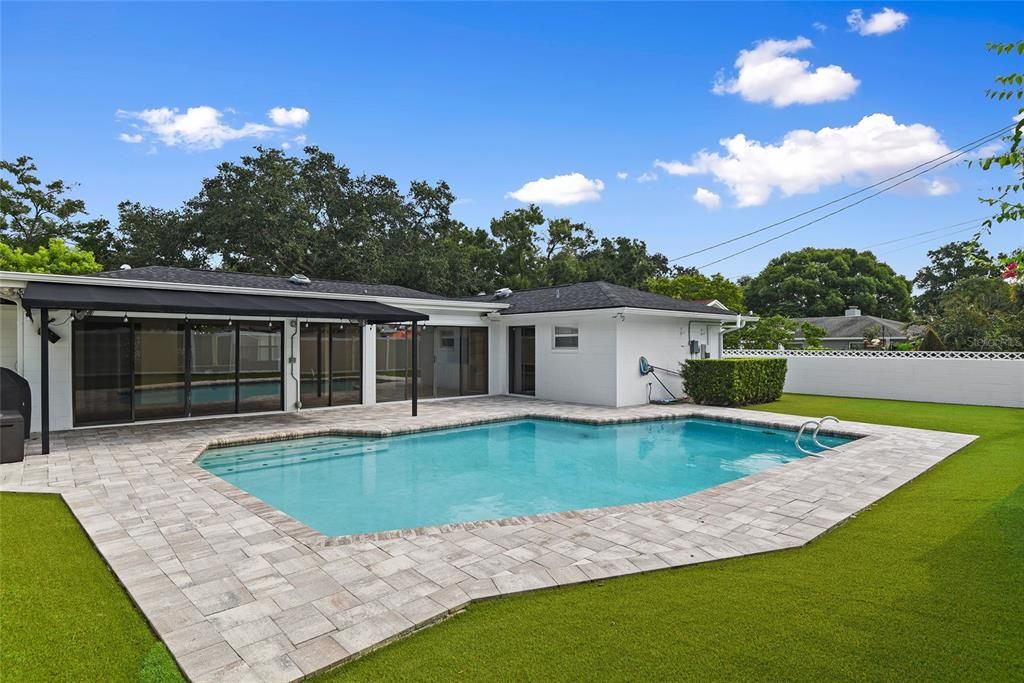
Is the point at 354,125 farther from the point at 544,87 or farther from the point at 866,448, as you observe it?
the point at 866,448

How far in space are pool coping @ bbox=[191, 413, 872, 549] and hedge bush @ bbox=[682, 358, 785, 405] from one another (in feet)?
5.53

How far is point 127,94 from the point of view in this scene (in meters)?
16.1

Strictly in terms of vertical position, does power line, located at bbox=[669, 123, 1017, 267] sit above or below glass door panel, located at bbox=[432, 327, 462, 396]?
above

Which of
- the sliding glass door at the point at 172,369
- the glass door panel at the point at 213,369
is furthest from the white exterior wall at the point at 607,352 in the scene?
the glass door panel at the point at 213,369

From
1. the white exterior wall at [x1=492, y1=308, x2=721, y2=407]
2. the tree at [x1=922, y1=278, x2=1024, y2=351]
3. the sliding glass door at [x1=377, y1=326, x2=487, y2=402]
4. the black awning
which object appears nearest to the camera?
the black awning

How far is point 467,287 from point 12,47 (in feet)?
67.3

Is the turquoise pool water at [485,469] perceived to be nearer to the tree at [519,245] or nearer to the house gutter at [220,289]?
the house gutter at [220,289]

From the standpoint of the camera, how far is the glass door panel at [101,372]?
9.92 meters

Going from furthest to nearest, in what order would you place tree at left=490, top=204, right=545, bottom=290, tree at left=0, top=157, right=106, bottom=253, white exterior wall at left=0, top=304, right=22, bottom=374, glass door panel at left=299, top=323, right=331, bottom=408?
tree at left=490, top=204, right=545, bottom=290 < tree at left=0, top=157, right=106, bottom=253 < glass door panel at left=299, top=323, right=331, bottom=408 < white exterior wall at left=0, top=304, right=22, bottom=374

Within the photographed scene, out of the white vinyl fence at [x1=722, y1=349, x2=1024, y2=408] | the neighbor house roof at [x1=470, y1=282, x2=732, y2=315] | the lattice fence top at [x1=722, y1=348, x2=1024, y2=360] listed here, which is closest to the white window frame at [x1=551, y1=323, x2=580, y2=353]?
the neighbor house roof at [x1=470, y1=282, x2=732, y2=315]

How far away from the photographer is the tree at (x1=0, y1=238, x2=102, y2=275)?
19719 mm

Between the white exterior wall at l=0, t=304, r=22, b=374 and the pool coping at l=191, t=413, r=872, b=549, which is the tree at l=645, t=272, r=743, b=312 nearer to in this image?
the pool coping at l=191, t=413, r=872, b=549

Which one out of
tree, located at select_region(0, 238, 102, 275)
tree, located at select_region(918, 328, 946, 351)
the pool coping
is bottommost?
the pool coping

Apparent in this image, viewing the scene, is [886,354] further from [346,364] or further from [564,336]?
[346,364]
